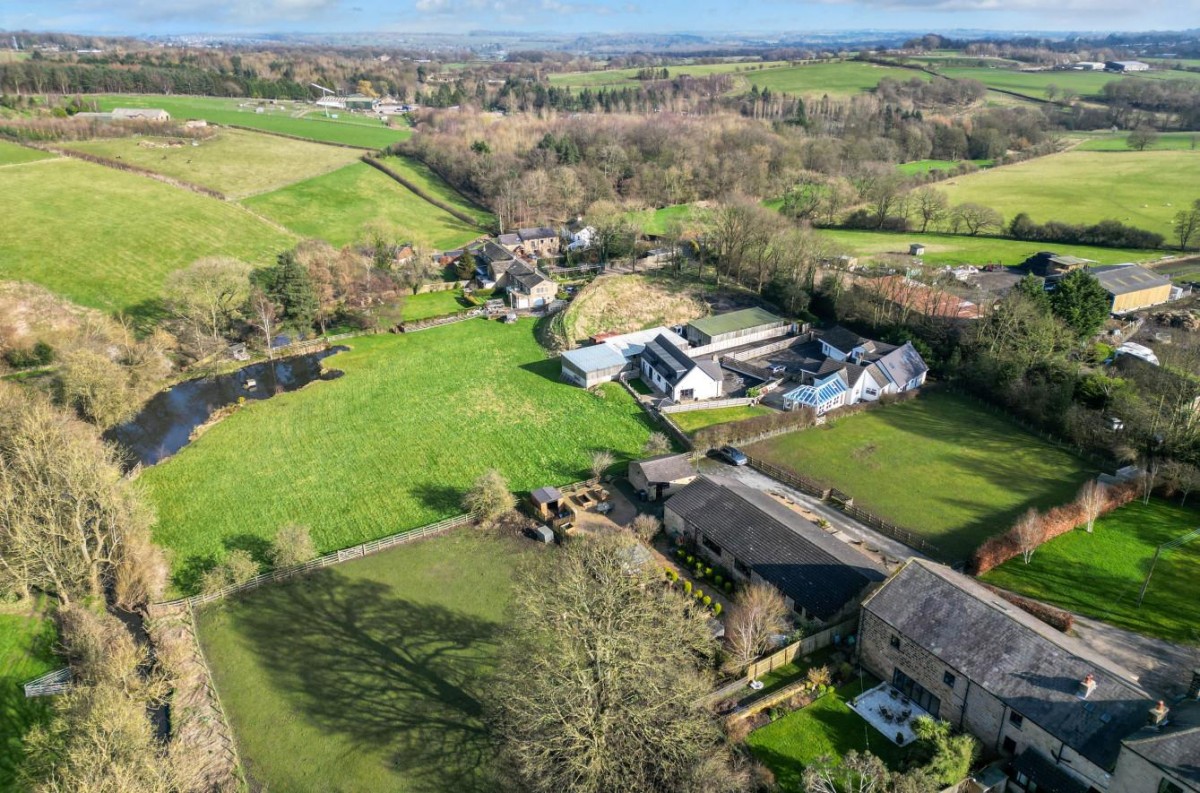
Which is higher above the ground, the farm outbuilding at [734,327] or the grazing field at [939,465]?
the farm outbuilding at [734,327]

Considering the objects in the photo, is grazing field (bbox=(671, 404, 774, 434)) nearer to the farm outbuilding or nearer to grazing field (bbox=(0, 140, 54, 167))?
the farm outbuilding

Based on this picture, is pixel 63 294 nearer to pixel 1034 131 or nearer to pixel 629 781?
pixel 629 781

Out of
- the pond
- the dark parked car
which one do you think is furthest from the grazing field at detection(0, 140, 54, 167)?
the dark parked car

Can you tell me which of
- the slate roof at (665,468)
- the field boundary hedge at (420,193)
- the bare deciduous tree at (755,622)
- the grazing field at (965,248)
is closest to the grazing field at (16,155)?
the field boundary hedge at (420,193)

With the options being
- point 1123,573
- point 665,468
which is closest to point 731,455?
point 665,468

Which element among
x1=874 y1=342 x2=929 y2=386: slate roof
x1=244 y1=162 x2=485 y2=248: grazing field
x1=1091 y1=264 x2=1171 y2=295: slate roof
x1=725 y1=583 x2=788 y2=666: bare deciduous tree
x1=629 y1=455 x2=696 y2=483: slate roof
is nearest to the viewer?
x1=725 y1=583 x2=788 y2=666: bare deciduous tree

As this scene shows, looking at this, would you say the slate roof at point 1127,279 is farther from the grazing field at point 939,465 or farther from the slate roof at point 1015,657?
the slate roof at point 1015,657
